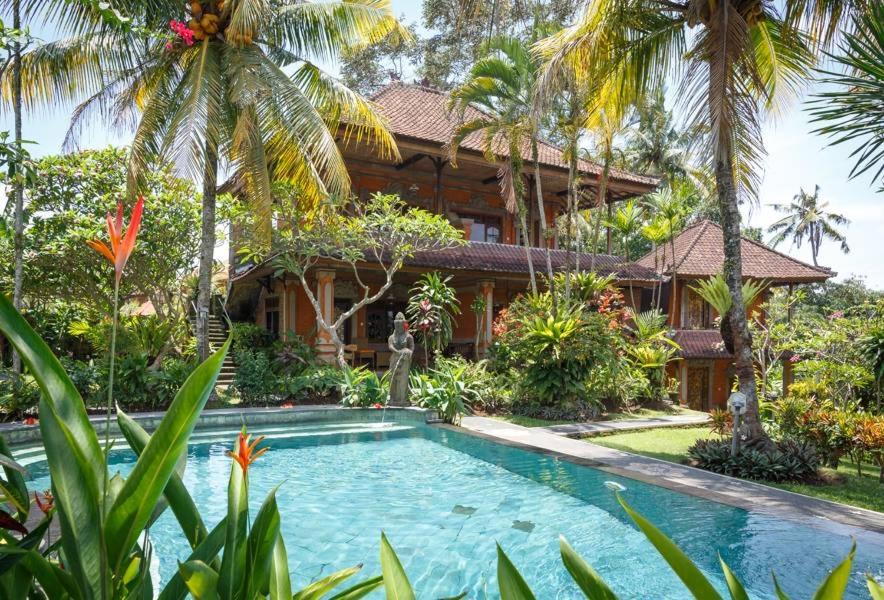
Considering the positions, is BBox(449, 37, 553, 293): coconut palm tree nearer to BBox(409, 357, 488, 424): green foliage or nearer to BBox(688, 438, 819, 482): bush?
BBox(409, 357, 488, 424): green foliage

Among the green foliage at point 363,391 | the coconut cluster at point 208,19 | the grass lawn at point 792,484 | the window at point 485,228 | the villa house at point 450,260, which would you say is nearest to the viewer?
the grass lawn at point 792,484

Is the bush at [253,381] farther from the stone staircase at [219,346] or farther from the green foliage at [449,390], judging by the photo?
the green foliage at [449,390]

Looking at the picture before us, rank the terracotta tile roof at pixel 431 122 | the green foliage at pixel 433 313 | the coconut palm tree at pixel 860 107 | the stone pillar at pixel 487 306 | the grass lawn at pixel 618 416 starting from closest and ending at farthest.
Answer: the coconut palm tree at pixel 860 107
the grass lawn at pixel 618 416
the green foliage at pixel 433 313
the terracotta tile roof at pixel 431 122
the stone pillar at pixel 487 306

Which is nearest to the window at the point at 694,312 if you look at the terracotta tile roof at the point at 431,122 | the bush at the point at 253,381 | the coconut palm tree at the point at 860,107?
the terracotta tile roof at the point at 431,122

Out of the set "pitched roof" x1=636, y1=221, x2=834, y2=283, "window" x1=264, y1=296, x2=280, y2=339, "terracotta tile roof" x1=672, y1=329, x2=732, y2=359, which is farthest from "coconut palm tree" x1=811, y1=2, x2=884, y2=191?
"pitched roof" x1=636, y1=221, x2=834, y2=283

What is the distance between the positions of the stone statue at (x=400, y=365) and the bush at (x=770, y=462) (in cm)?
572

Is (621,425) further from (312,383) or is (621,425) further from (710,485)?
(312,383)

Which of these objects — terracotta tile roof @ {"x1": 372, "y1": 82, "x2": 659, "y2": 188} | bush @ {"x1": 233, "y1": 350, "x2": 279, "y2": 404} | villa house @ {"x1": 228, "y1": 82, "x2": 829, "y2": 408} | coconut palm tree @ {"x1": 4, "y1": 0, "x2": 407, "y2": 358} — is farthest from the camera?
terracotta tile roof @ {"x1": 372, "y1": 82, "x2": 659, "y2": 188}

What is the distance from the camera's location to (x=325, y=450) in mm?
8836

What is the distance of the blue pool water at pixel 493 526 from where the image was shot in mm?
4340

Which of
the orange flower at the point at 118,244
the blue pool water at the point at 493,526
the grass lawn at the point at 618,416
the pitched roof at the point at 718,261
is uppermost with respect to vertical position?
the pitched roof at the point at 718,261

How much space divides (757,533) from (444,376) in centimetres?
704

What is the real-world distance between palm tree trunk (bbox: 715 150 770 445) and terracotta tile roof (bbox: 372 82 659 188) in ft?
27.4

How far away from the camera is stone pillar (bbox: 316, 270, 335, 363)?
14094 mm
